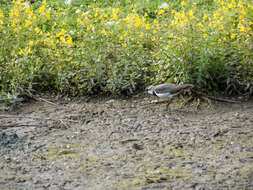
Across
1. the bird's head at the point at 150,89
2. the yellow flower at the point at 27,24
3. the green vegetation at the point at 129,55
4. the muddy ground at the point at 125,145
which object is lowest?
the muddy ground at the point at 125,145

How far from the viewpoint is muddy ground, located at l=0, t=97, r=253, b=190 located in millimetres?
2654

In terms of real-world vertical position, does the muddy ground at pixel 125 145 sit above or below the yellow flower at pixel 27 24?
below

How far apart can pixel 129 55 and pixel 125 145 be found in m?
1.71

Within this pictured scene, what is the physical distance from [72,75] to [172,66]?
116 centimetres

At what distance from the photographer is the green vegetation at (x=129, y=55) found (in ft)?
14.2

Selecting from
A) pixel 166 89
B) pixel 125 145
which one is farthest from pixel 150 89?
pixel 125 145

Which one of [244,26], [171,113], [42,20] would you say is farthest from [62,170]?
[42,20]

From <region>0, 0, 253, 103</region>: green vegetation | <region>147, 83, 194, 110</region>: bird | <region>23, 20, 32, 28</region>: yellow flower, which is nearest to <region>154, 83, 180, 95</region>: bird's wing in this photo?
<region>147, 83, 194, 110</region>: bird

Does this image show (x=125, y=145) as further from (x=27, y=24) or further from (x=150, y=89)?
(x=27, y=24)

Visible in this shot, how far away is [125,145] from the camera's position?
331 centimetres

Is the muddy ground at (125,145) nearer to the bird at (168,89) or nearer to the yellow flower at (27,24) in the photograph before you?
the bird at (168,89)

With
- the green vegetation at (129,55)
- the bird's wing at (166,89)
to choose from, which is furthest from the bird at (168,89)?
the green vegetation at (129,55)

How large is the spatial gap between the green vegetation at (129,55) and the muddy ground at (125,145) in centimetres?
28

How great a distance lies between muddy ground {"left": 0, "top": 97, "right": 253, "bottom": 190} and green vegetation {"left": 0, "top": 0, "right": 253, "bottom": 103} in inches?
11.1
